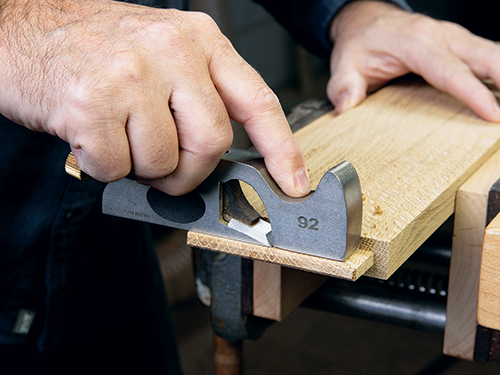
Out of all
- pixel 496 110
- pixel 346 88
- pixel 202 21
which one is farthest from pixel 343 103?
pixel 202 21

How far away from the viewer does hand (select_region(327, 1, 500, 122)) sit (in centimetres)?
91

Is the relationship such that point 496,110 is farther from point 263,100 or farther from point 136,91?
point 136,91

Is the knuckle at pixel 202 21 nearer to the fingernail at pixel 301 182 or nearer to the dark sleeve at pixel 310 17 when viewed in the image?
the fingernail at pixel 301 182

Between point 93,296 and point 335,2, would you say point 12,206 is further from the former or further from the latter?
point 335,2

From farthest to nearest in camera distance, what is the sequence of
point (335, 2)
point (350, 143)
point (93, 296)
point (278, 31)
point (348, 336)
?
point (278, 31) → point (348, 336) → point (335, 2) → point (93, 296) → point (350, 143)

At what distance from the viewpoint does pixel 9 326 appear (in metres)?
0.87

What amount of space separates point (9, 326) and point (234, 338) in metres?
0.39

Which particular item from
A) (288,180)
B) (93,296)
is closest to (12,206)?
(93,296)

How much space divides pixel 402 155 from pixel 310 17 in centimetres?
56

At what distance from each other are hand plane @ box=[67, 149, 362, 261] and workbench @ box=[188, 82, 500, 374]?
14mm

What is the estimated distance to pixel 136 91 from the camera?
460mm

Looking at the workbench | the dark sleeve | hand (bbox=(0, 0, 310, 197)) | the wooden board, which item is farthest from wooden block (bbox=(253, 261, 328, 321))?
the dark sleeve

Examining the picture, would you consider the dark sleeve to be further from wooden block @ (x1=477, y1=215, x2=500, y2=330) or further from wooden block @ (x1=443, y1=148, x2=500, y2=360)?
wooden block @ (x1=477, y1=215, x2=500, y2=330)

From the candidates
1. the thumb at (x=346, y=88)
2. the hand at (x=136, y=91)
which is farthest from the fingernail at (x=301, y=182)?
the thumb at (x=346, y=88)
